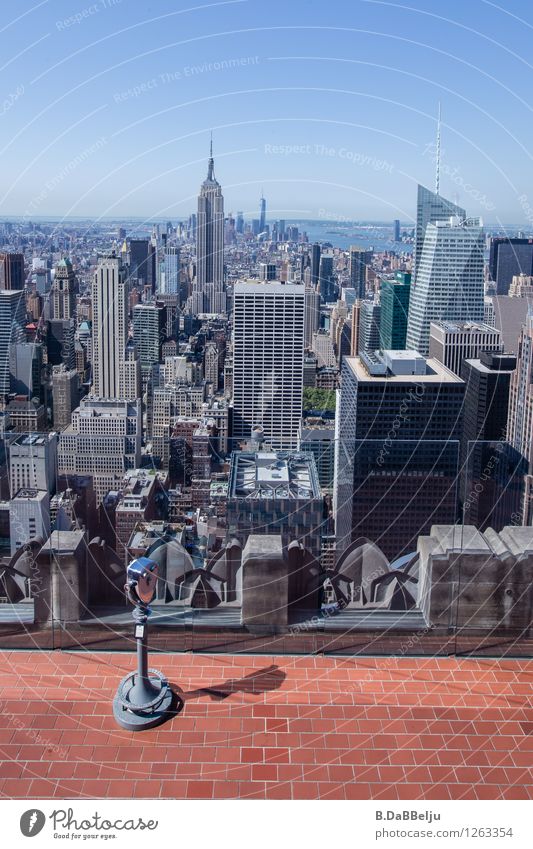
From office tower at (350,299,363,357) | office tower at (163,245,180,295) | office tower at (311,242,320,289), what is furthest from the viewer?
office tower at (350,299,363,357)

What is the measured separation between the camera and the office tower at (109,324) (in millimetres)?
10414

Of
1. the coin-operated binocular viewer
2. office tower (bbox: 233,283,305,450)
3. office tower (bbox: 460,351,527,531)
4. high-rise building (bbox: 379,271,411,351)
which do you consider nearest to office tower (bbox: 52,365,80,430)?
office tower (bbox: 233,283,305,450)

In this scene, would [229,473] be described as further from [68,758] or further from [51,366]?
[51,366]

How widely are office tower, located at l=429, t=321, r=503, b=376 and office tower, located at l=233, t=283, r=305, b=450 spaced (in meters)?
4.94

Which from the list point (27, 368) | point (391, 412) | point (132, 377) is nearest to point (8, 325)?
point (27, 368)

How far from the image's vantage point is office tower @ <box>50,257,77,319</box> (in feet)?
33.7

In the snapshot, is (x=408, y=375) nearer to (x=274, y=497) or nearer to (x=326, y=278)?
(x=326, y=278)

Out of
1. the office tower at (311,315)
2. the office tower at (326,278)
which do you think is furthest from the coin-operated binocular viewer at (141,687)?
the office tower at (326,278)

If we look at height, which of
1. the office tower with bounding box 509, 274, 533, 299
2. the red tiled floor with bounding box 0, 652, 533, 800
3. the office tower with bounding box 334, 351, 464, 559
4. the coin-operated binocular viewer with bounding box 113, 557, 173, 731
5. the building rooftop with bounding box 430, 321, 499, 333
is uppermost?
the office tower with bounding box 509, 274, 533, 299

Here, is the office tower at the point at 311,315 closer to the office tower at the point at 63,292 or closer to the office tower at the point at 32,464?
the office tower at the point at 63,292

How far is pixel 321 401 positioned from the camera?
8305 millimetres

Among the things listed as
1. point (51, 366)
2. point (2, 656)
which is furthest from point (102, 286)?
point (2, 656)

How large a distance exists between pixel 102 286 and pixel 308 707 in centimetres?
1061

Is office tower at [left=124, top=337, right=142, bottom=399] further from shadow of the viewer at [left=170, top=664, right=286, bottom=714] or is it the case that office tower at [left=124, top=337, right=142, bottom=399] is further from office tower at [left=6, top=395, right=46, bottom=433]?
shadow of the viewer at [left=170, top=664, right=286, bottom=714]
